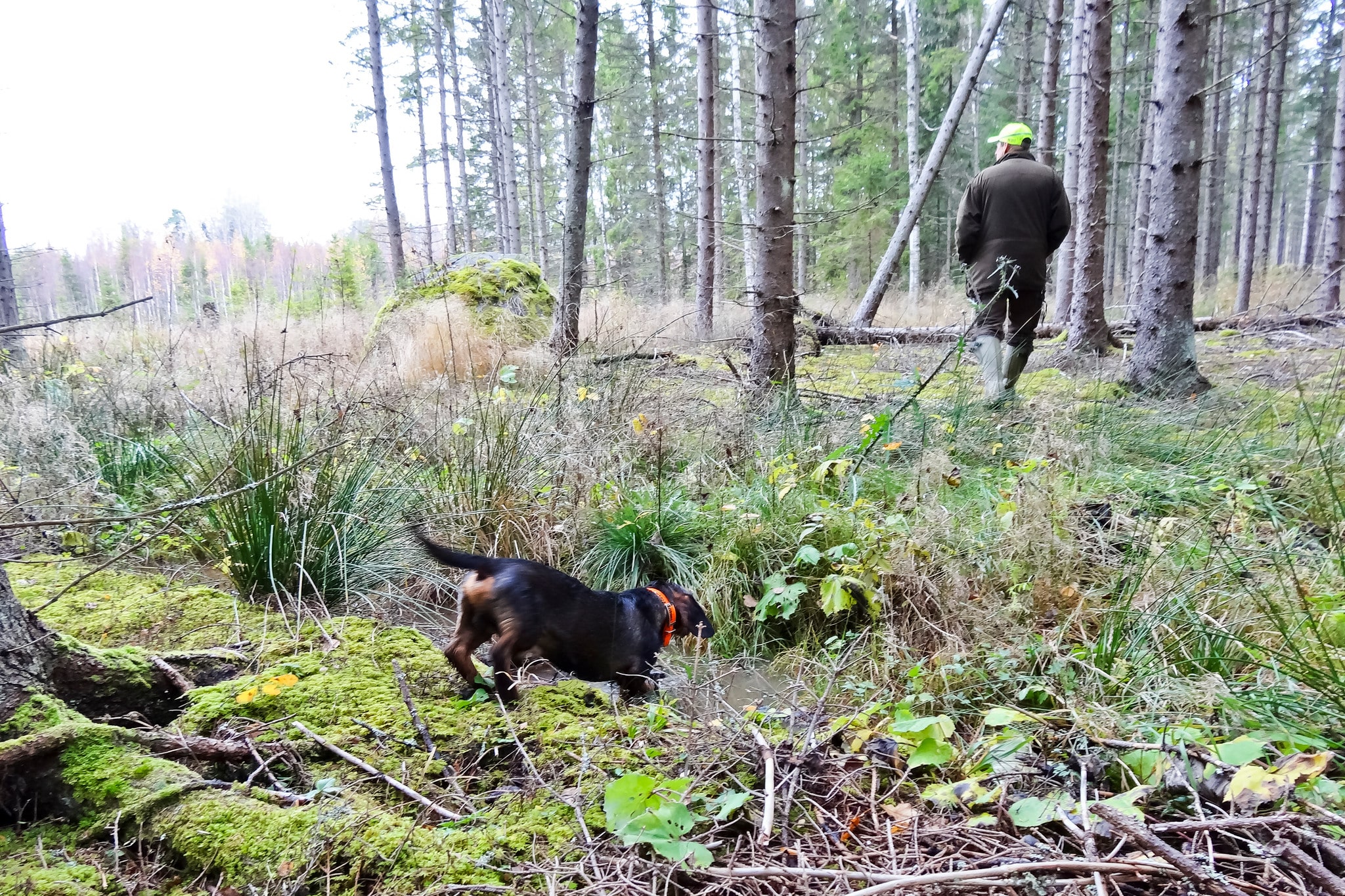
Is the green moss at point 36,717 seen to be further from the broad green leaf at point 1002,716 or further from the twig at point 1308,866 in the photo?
the twig at point 1308,866

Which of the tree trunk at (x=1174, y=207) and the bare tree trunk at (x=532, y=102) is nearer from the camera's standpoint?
the tree trunk at (x=1174, y=207)

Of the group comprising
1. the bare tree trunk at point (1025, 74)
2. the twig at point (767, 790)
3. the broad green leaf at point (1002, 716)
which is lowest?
the twig at point (767, 790)

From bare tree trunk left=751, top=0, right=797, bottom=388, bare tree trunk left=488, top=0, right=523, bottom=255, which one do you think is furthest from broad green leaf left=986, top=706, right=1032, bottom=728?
bare tree trunk left=488, top=0, right=523, bottom=255

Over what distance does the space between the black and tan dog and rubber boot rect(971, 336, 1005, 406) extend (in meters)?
3.98

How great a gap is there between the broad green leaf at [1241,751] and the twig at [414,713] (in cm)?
178

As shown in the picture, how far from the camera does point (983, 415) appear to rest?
490cm

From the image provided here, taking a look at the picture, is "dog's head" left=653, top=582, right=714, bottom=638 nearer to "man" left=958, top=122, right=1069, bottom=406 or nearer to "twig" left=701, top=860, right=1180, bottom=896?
"twig" left=701, top=860, right=1180, bottom=896

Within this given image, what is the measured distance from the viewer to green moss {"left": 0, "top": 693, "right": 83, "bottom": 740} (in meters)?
1.45

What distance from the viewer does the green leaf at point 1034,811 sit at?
1313mm

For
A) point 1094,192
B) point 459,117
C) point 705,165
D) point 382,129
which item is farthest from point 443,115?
point 1094,192

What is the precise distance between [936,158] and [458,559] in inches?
353

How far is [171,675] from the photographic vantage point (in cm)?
194

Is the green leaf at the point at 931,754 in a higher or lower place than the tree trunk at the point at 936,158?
lower

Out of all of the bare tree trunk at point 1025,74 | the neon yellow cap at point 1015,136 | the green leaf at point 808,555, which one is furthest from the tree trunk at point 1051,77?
the green leaf at point 808,555
